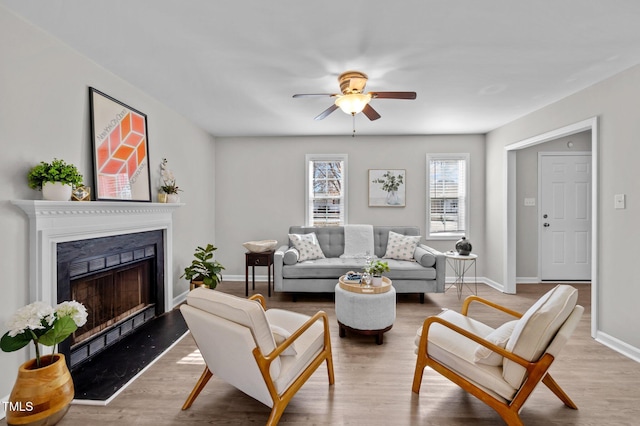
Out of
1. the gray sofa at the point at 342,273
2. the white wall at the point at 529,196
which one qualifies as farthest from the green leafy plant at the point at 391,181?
the white wall at the point at 529,196

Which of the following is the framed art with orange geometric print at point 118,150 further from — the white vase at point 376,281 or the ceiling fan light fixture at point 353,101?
the white vase at point 376,281

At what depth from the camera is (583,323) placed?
10.4 ft

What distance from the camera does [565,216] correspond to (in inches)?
181

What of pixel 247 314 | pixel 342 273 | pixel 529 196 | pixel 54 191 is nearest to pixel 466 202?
pixel 529 196

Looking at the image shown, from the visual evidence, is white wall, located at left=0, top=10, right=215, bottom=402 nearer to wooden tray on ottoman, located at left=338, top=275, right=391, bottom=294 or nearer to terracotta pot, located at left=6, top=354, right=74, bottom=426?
terracotta pot, located at left=6, top=354, right=74, bottom=426

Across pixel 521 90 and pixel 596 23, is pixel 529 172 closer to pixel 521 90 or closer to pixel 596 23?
pixel 521 90

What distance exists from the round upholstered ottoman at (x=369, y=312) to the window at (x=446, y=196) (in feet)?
8.50

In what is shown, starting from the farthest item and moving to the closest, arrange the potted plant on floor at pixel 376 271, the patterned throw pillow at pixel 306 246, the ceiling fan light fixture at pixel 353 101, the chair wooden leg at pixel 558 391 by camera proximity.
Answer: the patterned throw pillow at pixel 306 246
the potted plant on floor at pixel 376 271
the ceiling fan light fixture at pixel 353 101
the chair wooden leg at pixel 558 391

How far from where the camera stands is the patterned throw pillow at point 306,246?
4.26 meters

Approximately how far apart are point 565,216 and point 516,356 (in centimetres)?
430

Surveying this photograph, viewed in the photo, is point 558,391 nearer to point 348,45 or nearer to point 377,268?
point 377,268

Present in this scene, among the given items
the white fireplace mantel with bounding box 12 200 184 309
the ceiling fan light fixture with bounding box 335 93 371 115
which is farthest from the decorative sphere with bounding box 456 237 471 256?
the white fireplace mantel with bounding box 12 200 184 309

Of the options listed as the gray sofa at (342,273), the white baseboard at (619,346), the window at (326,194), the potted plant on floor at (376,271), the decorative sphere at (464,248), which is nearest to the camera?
the white baseboard at (619,346)

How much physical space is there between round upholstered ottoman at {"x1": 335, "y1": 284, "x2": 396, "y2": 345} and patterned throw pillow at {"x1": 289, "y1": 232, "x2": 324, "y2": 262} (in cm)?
157
